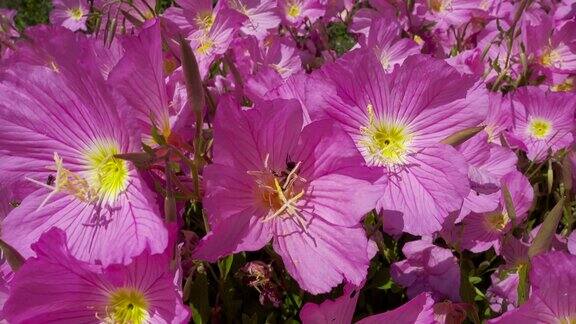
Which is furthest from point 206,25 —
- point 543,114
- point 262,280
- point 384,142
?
point 543,114

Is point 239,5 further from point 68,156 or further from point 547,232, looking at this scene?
point 547,232

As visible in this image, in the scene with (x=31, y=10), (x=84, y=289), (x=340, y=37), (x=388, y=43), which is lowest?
(x=31, y=10)

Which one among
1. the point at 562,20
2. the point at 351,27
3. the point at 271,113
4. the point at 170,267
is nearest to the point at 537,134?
the point at 562,20

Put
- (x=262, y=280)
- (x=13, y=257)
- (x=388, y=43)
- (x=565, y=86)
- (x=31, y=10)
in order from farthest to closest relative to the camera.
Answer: (x=31, y=10) → (x=565, y=86) → (x=388, y=43) → (x=262, y=280) → (x=13, y=257)

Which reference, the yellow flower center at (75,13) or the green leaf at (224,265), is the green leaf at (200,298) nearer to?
the green leaf at (224,265)

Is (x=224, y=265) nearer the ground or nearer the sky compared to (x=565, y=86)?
nearer the sky

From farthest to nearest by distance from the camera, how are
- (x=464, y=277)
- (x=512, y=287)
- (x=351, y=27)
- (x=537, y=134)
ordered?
(x=351, y=27) → (x=537, y=134) → (x=512, y=287) → (x=464, y=277)

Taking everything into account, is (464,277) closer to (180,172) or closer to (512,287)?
(512,287)
